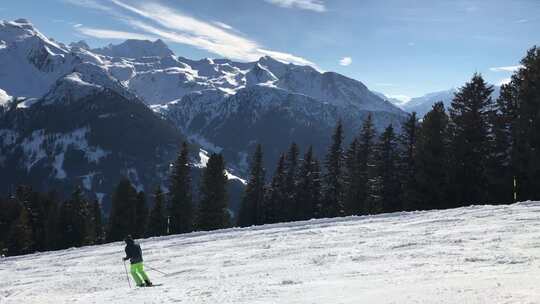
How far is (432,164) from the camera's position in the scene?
42.3 metres

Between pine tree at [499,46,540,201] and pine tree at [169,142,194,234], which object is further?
pine tree at [169,142,194,234]

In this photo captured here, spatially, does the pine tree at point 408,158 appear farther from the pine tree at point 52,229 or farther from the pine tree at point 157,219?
the pine tree at point 52,229

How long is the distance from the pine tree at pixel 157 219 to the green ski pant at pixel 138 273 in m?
43.8

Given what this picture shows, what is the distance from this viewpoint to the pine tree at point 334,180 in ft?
190

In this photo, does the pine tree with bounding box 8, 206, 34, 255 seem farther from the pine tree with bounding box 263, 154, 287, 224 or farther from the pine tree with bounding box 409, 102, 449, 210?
the pine tree with bounding box 409, 102, 449, 210

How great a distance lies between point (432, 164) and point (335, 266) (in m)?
28.2

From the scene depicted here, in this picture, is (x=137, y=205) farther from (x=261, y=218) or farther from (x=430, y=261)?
(x=430, y=261)

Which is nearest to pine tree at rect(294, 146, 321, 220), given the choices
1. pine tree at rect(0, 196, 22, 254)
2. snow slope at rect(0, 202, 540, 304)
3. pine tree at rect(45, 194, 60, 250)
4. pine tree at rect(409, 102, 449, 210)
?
pine tree at rect(409, 102, 449, 210)

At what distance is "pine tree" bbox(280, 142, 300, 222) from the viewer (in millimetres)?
61250

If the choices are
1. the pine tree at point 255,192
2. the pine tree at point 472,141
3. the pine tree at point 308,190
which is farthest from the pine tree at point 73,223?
the pine tree at point 472,141

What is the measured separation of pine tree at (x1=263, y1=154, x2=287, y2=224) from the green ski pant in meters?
45.2

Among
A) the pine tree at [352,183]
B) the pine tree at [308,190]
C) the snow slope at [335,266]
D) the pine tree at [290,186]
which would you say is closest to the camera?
the snow slope at [335,266]

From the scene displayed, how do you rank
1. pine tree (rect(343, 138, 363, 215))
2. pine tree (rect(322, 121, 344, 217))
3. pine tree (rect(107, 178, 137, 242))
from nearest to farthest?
pine tree (rect(343, 138, 363, 215)), pine tree (rect(322, 121, 344, 217)), pine tree (rect(107, 178, 137, 242))

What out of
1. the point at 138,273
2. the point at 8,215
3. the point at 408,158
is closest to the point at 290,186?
the point at 408,158
